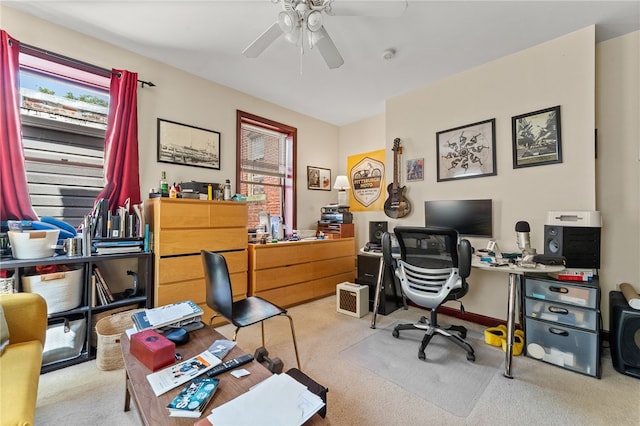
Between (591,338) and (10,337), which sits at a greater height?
(10,337)

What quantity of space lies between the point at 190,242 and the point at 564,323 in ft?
10.4

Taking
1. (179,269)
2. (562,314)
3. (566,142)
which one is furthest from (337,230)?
(566,142)

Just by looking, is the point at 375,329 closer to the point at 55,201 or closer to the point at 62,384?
the point at 62,384

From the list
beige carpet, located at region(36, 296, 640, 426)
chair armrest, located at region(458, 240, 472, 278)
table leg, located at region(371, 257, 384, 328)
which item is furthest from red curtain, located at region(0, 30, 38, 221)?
chair armrest, located at region(458, 240, 472, 278)

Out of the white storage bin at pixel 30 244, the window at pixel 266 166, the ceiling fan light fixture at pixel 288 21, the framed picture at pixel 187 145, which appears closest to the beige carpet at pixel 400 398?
the white storage bin at pixel 30 244

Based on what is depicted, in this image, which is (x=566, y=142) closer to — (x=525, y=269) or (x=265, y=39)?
(x=525, y=269)

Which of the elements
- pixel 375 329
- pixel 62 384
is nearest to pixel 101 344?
pixel 62 384

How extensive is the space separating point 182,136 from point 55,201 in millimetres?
1242

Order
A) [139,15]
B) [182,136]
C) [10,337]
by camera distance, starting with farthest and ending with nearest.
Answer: [182,136], [139,15], [10,337]

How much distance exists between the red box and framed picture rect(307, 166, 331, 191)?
3.24 meters

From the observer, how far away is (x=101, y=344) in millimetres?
1909

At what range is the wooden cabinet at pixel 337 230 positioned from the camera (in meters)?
3.89

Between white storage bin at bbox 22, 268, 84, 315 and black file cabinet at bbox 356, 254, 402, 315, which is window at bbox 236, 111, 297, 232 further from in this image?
white storage bin at bbox 22, 268, 84, 315

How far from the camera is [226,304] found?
164 centimetres
